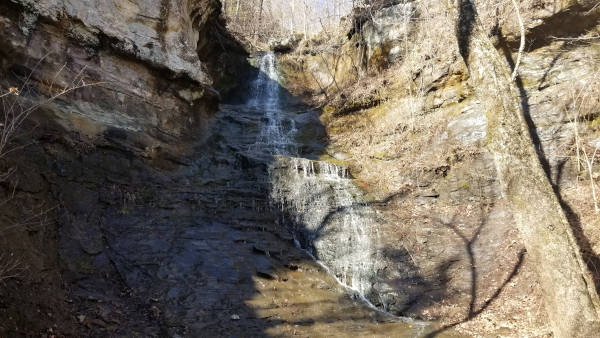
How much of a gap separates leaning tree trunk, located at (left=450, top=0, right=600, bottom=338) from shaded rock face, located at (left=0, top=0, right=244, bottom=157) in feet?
24.0

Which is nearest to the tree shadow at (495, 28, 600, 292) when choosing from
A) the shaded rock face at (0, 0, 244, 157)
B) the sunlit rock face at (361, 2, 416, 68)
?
the sunlit rock face at (361, 2, 416, 68)

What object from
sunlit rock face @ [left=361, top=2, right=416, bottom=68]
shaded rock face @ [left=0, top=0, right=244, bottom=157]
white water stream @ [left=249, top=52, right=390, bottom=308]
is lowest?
white water stream @ [left=249, top=52, right=390, bottom=308]

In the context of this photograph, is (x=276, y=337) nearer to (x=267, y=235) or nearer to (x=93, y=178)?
(x=267, y=235)

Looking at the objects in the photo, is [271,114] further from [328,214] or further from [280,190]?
[328,214]

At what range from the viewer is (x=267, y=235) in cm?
965

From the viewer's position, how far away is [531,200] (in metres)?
4.62

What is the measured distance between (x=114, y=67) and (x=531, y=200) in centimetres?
1041

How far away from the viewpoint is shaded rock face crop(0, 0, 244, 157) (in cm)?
844

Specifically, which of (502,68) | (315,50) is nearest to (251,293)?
(502,68)

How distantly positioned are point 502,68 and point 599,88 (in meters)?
7.32

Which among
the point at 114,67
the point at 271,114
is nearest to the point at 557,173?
the point at 271,114

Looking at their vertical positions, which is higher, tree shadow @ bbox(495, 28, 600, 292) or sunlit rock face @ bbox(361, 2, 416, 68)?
sunlit rock face @ bbox(361, 2, 416, 68)

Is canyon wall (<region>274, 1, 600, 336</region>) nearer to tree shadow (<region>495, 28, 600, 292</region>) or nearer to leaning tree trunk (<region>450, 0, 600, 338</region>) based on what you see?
tree shadow (<region>495, 28, 600, 292</region>)

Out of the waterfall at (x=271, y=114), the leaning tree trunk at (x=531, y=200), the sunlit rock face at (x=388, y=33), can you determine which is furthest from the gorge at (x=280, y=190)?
the sunlit rock face at (x=388, y=33)
